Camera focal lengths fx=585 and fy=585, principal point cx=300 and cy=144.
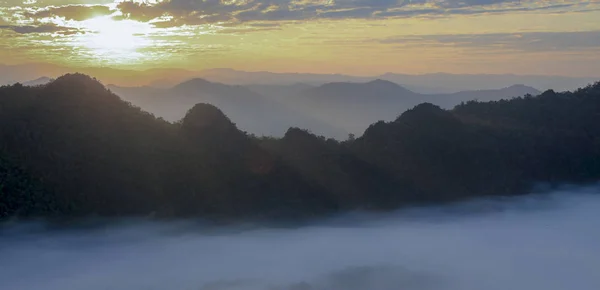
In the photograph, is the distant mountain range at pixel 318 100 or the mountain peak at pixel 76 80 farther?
the distant mountain range at pixel 318 100

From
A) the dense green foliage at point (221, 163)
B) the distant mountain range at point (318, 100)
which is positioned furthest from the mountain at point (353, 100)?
the dense green foliage at point (221, 163)

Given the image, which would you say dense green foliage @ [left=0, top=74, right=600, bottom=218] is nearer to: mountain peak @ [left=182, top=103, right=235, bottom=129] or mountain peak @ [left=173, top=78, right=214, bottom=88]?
mountain peak @ [left=182, top=103, right=235, bottom=129]

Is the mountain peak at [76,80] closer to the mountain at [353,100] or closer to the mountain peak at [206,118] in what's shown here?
the mountain peak at [206,118]

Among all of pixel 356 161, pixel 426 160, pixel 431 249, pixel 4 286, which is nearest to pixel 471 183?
pixel 426 160

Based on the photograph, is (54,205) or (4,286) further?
(54,205)

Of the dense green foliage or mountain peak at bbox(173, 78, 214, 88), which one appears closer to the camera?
the dense green foliage

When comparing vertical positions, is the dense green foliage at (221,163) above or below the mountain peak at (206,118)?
below

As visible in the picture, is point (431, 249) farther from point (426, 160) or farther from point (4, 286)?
point (4, 286)

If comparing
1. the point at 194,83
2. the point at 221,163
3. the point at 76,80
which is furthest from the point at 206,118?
the point at 194,83

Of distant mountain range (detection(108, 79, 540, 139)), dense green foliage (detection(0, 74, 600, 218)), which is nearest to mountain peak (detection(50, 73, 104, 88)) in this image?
dense green foliage (detection(0, 74, 600, 218))
